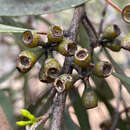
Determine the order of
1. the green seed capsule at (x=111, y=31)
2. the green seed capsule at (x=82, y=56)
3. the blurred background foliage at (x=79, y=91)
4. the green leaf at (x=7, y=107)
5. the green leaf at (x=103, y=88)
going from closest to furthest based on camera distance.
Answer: the green seed capsule at (x=82, y=56)
the green seed capsule at (x=111, y=31)
the blurred background foliage at (x=79, y=91)
the green leaf at (x=7, y=107)
the green leaf at (x=103, y=88)

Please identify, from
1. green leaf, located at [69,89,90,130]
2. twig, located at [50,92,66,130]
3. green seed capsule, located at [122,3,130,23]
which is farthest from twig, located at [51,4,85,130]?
green leaf, located at [69,89,90,130]

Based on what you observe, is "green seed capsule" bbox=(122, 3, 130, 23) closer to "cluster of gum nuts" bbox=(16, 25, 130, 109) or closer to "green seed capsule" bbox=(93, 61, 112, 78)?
"cluster of gum nuts" bbox=(16, 25, 130, 109)

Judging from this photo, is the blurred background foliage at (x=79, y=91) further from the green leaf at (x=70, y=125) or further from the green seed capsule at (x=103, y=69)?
the green seed capsule at (x=103, y=69)

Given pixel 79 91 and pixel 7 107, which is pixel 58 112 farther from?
pixel 79 91

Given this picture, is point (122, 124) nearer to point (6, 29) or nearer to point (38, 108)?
point (38, 108)

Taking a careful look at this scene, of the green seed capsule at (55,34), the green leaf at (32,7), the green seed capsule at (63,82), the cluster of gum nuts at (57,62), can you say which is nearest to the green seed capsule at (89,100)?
the cluster of gum nuts at (57,62)
